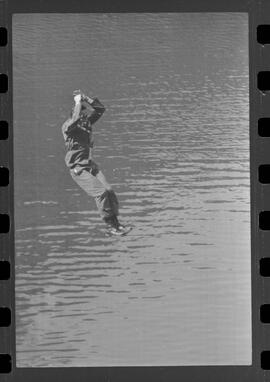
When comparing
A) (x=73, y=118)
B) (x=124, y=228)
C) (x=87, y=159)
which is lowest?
(x=124, y=228)

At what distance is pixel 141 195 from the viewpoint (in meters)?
1.32

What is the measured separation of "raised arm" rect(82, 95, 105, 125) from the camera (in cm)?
132

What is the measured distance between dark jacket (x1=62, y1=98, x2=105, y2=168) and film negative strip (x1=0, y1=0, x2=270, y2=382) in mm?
29

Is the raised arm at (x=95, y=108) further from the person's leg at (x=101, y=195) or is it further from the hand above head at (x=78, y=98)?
the person's leg at (x=101, y=195)

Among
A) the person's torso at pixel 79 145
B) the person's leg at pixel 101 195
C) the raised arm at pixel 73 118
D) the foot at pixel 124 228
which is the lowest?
the foot at pixel 124 228

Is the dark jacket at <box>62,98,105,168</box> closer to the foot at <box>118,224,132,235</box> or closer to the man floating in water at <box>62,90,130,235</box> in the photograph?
the man floating in water at <box>62,90,130,235</box>

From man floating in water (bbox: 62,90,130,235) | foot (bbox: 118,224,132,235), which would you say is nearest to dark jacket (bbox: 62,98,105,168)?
man floating in water (bbox: 62,90,130,235)

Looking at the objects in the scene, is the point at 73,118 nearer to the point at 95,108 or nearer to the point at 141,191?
the point at 95,108

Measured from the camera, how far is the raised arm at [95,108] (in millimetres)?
1322

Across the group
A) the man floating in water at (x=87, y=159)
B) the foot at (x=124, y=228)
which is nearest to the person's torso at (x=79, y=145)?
the man floating in water at (x=87, y=159)

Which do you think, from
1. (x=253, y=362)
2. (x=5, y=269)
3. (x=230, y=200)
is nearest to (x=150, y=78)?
(x=230, y=200)

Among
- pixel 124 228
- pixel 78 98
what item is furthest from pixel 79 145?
pixel 124 228

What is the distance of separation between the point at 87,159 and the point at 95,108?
0.13 metres

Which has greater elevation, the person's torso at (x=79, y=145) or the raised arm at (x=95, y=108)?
the raised arm at (x=95, y=108)
